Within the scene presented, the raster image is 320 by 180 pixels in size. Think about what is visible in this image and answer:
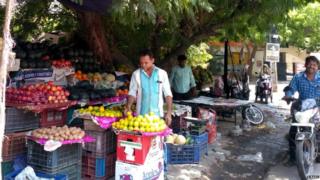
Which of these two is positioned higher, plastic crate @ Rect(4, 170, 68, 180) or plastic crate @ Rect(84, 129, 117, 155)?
plastic crate @ Rect(84, 129, 117, 155)

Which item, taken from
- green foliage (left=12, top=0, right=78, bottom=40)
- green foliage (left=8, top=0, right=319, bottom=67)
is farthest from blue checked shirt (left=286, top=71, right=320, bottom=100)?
green foliage (left=12, top=0, right=78, bottom=40)

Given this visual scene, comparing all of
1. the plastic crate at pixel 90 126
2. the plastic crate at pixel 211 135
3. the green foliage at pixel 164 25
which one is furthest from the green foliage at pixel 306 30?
the plastic crate at pixel 90 126

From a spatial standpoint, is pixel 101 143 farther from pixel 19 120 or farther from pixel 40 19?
pixel 40 19

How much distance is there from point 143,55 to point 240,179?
2.75 m

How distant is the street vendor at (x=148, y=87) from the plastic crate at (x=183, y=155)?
4.16 ft

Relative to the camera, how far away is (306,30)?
2862 centimetres

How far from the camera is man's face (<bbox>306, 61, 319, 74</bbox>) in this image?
285 inches

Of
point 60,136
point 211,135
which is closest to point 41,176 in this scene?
point 60,136

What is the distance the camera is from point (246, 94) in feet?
46.1

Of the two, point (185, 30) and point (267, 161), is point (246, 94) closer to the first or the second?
point (185, 30)

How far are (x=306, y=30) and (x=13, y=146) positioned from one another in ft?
85.3

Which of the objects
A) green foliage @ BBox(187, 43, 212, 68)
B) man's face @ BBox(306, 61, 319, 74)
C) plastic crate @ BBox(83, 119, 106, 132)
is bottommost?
plastic crate @ BBox(83, 119, 106, 132)

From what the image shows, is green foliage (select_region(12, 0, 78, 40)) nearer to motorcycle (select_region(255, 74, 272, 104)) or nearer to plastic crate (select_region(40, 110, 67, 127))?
plastic crate (select_region(40, 110, 67, 127))

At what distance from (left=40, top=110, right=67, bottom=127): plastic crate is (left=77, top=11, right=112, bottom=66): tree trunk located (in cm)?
256
